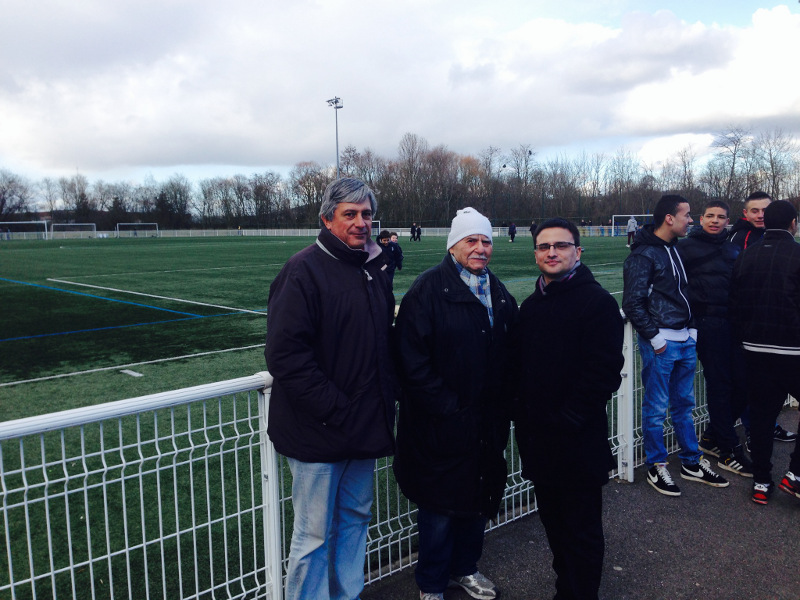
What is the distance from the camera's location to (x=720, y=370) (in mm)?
4406

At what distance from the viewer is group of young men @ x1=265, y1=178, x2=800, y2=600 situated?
2441mm

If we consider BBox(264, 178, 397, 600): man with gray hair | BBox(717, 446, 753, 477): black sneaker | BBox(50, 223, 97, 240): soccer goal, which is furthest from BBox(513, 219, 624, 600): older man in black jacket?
BBox(50, 223, 97, 240): soccer goal

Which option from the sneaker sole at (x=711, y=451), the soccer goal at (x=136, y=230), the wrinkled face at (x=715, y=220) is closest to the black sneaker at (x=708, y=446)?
the sneaker sole at (x=711, y=451)

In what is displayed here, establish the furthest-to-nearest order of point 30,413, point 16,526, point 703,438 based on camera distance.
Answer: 1. point 30,413
2. point 703,438
3. point 16,526

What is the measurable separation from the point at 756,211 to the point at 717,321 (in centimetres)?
97

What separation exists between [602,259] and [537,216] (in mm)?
45051

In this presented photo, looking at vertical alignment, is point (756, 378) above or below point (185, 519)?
above

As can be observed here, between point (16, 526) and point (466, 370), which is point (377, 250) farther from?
point (16, 526)

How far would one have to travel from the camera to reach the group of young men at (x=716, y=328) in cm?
379

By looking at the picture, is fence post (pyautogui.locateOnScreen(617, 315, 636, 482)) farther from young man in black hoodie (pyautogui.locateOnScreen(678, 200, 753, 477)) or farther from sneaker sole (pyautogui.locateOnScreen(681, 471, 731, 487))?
young man in black hoodie (pyautogui.locateOnScreen(678, 200, 753, 477))

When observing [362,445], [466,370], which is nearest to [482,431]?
[466,370]

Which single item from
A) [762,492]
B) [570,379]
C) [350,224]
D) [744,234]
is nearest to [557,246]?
[570,379]

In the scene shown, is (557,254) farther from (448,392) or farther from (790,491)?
(790,491)

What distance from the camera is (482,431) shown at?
8.86ft
